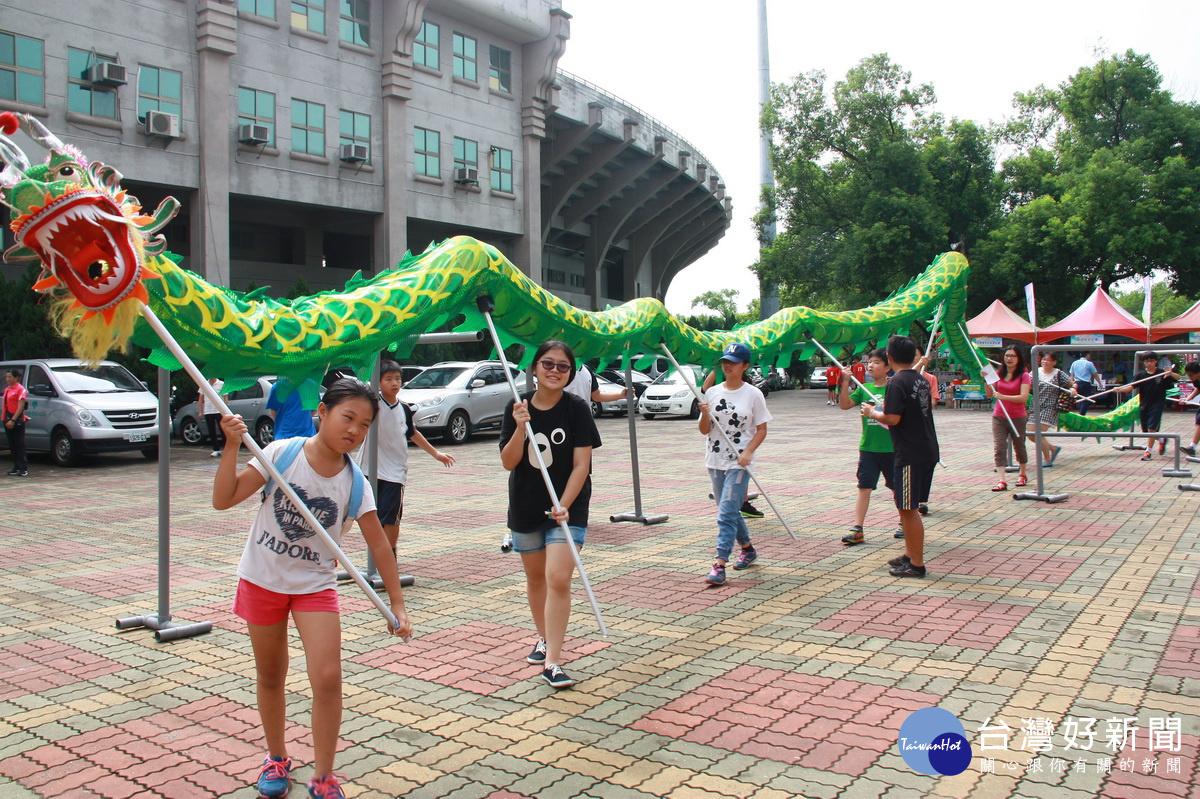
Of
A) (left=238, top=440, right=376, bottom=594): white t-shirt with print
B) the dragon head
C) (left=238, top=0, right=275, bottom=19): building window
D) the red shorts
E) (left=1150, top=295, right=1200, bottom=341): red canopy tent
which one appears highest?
(left=238, top=0, right=275, bottom=19): building window

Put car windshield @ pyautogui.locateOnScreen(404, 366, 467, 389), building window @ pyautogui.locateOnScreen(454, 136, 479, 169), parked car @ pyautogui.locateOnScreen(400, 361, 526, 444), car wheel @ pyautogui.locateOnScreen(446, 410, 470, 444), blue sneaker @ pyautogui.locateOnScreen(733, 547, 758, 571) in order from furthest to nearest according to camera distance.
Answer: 1. building window @ pyautogui.locateOnScreen(454, 136, 479, 169)
2. car windshield @ pyautogui.locateOnScreen(404, 366, 467, 389)
3. car wheel @ pyautogui.locateOnScreen(446, 410, 470, 444)
4. parked car @ pyautogui.locateOnScreen(400, 361, 526, 444)
5. blue sneaker @ pyautogui.locateOnScreen(733, 547, 758, 571)

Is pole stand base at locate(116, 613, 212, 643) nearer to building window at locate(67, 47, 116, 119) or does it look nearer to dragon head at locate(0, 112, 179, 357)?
dragon head at locate(0, 112, 179, 357)

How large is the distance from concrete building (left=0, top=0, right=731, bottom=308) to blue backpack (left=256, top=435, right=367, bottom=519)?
69.6 feet

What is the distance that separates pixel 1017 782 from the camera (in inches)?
139

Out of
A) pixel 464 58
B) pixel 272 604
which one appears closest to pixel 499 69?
pixel 464 58

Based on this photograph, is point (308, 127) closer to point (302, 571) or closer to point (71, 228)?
point (71, 228)

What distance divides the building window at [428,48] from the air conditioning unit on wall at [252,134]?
698 centimetres

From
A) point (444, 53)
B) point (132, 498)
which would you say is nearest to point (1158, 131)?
point (444, 53)

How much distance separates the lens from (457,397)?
1908 cm

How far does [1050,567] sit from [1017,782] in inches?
158

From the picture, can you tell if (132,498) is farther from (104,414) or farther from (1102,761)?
(1102,761)

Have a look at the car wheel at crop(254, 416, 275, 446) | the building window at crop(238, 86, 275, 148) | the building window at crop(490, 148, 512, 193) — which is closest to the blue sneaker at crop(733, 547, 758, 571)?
the car wheel at crop(254, 416, 275, 446)

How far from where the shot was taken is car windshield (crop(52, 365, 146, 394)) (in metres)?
16.0

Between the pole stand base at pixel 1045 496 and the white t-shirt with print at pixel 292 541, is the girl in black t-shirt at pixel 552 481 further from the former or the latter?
the pole stand base at pixel 1045 496
